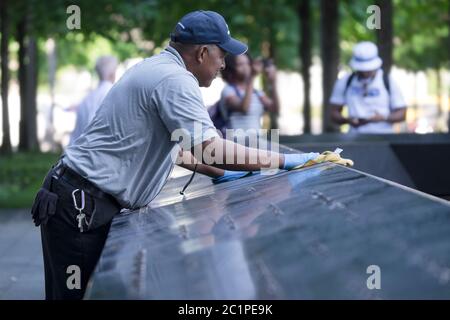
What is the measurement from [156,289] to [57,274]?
5.74 feet

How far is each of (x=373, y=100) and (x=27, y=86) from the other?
53.6 ft

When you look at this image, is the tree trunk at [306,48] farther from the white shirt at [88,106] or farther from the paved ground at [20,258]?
the white shirt at [88,106]

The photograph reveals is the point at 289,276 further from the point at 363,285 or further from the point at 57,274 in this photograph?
the point at 57,274

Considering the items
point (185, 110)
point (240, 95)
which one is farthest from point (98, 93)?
point (185, 110)

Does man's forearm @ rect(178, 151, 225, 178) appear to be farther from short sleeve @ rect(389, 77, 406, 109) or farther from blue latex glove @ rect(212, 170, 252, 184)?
short sleeve @ rect(389, 77, 406, 109)

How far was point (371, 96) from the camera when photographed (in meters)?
9.50

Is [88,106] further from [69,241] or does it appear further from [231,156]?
[231,156]

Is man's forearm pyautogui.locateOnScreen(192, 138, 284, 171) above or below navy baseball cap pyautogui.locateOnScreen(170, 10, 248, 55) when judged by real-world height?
below

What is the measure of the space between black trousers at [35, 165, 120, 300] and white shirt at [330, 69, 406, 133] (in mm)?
5550

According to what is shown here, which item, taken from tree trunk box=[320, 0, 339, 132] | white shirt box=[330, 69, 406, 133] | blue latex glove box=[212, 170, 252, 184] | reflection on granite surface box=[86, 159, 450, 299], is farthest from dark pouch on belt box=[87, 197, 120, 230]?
tree trunk box=[320, 0, 339, 132]

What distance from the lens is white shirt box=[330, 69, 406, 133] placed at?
9.45 m

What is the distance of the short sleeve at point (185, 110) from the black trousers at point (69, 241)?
51 centimetres

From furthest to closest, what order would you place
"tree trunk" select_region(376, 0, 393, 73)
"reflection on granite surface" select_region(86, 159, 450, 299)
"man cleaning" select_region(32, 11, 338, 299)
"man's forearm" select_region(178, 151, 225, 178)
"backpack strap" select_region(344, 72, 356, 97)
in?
"tree trunk" select_region(376, 0, 393, 73), "backpack strap" select_region(344, 72, 356, 97), "man's forearm" select_region(178, 151, 225, 178), "man cleaning" select_region(32, 11, 338, 299), "reflection on granite surface" select_region(86, 159, 450, 299)
